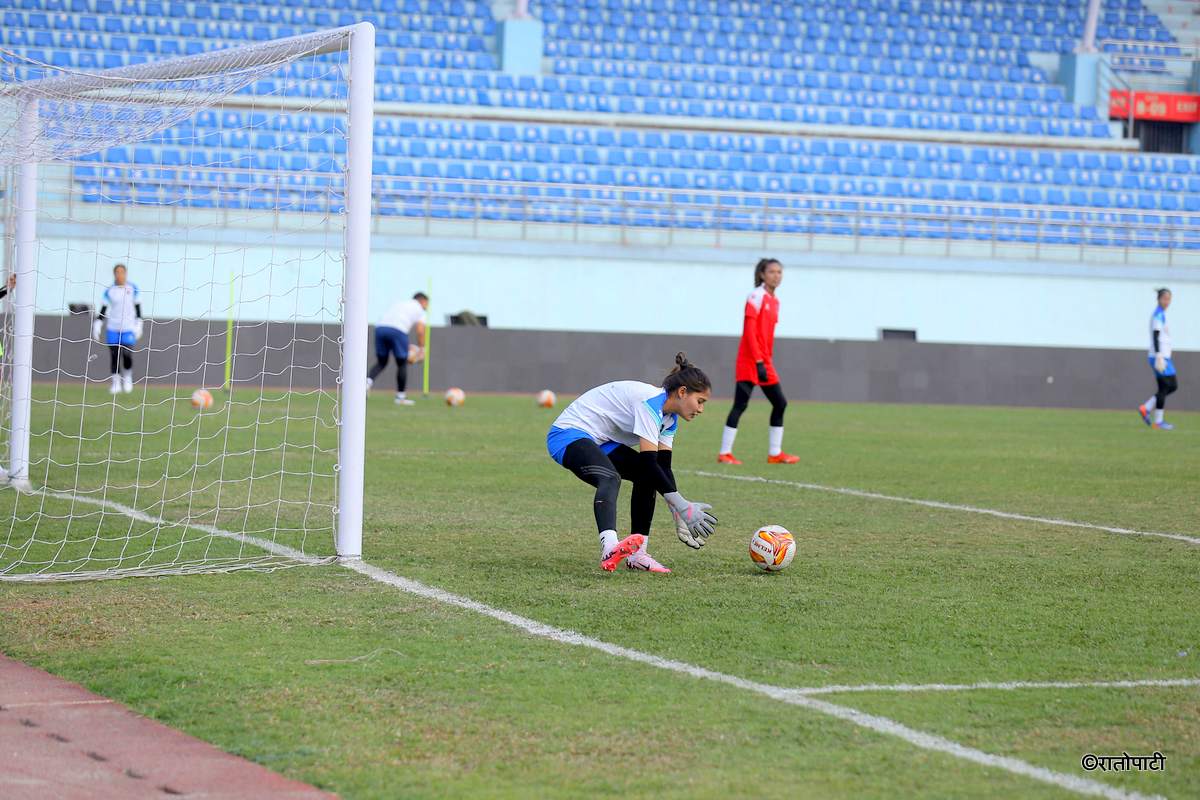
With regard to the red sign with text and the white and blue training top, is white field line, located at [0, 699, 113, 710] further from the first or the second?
the red sign with text

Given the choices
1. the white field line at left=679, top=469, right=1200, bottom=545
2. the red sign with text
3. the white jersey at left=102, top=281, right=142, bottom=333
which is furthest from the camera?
the red sign with text

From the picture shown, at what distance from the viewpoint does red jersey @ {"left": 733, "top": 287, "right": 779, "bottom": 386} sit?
44.0 feet

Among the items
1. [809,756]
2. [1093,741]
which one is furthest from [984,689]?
[809,756]

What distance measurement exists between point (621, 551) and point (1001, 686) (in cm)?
234

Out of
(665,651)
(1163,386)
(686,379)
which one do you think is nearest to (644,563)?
(686,379)

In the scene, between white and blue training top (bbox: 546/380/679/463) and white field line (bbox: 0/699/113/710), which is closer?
white field line (bbox: 0/699/113/710)

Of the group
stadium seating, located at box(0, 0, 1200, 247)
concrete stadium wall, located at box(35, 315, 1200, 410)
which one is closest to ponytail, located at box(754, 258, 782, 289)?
concrete stadium wall, located at box(35, 315, 1200, 410)

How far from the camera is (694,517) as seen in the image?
22.0 ft

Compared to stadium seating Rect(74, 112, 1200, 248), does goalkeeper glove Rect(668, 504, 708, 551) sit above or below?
below

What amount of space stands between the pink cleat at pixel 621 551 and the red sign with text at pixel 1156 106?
3090 cm

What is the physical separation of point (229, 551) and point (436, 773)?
4051 mm

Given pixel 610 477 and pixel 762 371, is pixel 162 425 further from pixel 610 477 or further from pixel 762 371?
pixel 610 477

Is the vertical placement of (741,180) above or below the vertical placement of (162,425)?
above

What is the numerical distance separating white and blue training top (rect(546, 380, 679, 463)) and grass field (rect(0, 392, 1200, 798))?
641 millimetres
